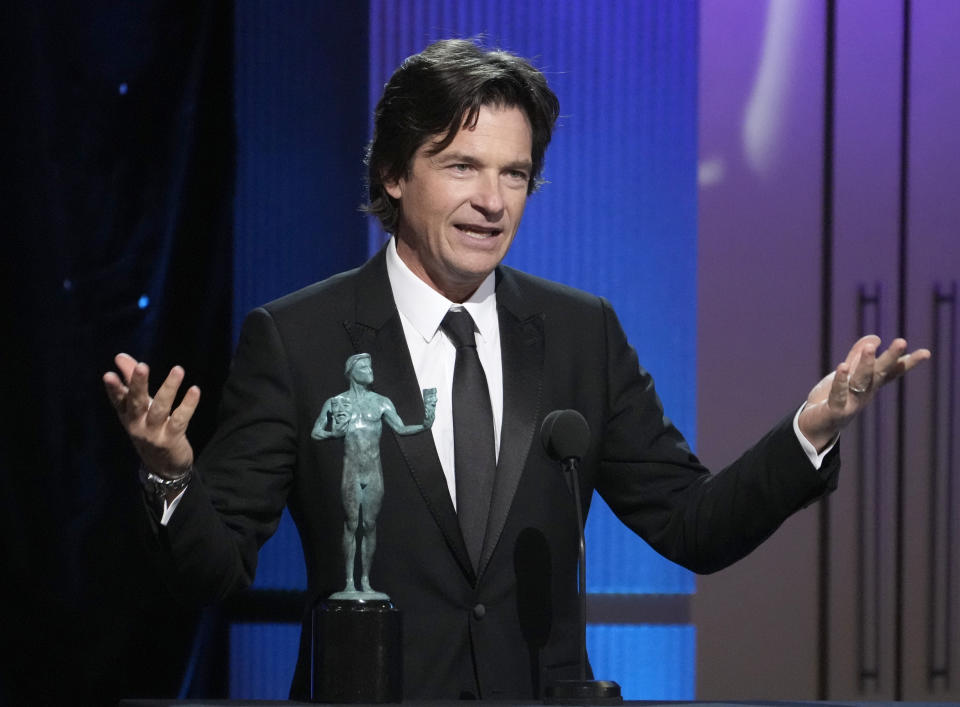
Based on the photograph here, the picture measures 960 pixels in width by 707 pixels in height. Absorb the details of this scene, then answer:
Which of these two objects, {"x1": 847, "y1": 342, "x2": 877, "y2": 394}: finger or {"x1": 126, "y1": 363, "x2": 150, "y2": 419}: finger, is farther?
{"x1": 847, "y1": 342, "x2": 877, "y2": 394}: finger

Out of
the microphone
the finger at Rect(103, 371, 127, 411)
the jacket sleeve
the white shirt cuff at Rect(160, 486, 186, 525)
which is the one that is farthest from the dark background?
the microphone

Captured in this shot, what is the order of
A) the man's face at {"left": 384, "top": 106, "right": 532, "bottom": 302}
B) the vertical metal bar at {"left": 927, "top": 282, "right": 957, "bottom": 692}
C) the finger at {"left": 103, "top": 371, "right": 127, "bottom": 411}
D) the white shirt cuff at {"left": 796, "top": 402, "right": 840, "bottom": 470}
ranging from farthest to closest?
1. the vertical metal bar at {"left": 927, "top": 282, "right": 957, "bottom": 692}
2. the man's face at {"left": 384, "top": 106, "right": 532, "bottom": 302}
3. the white shirt cuff at {"left": 796, "top": 402, "right": 840, "bottom": 470}
4. the finger at {"left": 103, "top": 371, "right": 127, "bottom": 411}

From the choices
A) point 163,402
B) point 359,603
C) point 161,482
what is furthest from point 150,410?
point 359,603

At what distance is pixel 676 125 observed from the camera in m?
3.61

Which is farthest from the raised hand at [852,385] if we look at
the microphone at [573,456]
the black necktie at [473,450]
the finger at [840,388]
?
the black necktie at [473,450]

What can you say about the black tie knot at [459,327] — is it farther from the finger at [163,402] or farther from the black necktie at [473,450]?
the finger at [163,402]

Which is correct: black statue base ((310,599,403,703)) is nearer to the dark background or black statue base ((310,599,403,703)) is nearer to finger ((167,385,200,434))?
finger ((167,385,200,434))

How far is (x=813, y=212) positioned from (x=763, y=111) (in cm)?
30

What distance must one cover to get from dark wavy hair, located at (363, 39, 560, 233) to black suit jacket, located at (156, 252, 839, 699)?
0.62ft

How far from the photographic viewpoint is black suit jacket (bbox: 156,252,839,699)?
193cm

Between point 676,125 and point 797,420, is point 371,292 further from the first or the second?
point 676,125

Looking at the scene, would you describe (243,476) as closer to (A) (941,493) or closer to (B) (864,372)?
(B) (864,372)

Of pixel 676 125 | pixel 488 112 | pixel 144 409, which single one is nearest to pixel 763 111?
pixel 676 125

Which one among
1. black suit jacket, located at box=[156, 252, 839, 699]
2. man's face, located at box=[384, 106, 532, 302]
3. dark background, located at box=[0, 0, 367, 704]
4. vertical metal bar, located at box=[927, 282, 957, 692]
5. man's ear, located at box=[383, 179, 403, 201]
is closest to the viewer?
black suit jacket, located at box=[156, 252, 839, 699]
